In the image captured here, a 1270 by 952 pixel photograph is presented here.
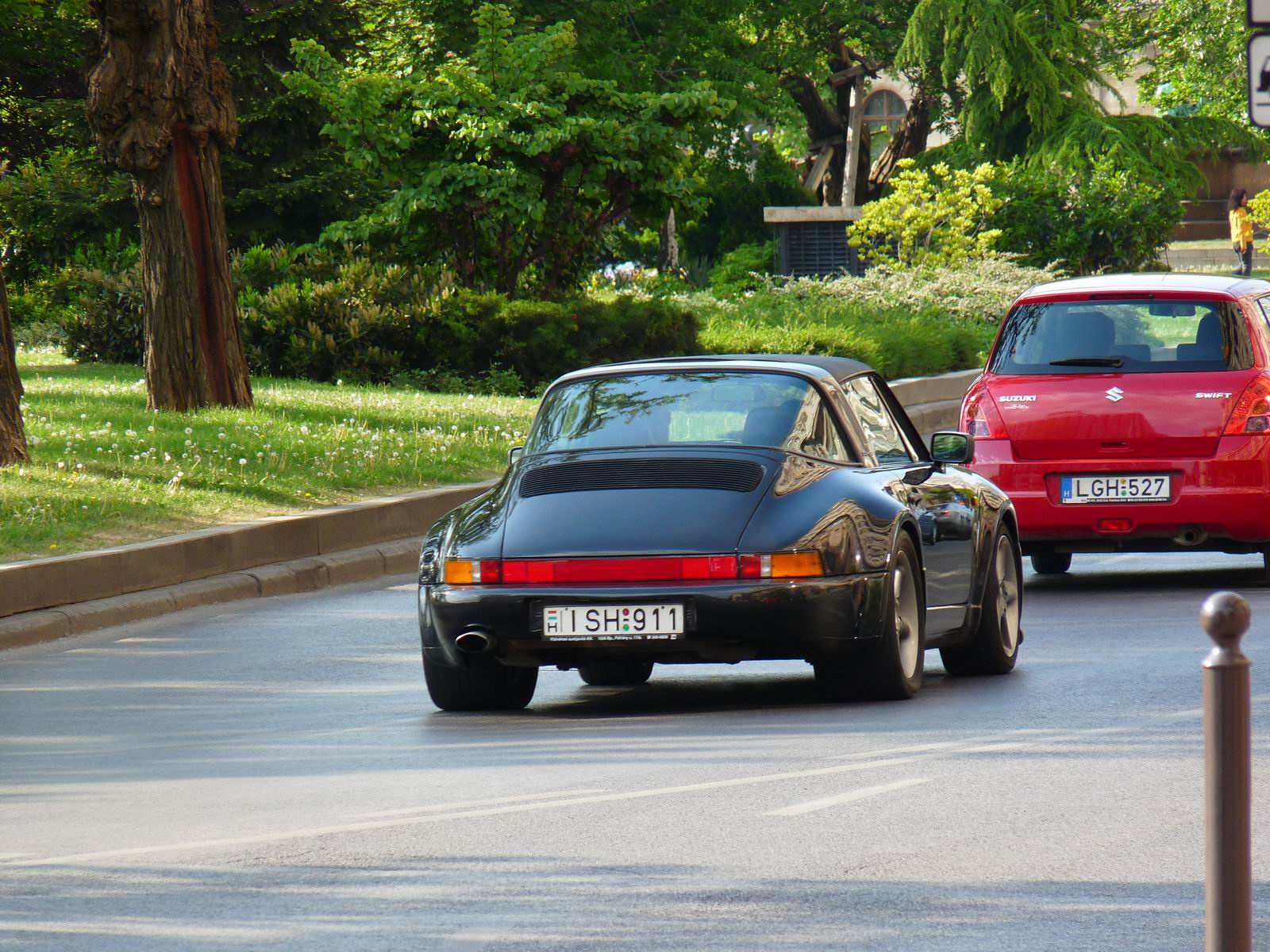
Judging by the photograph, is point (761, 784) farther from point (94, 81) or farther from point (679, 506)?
point (94, 81)

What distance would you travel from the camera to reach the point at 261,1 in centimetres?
3028

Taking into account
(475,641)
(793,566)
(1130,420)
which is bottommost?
(475,641)

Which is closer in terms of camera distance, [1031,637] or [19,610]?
[1031,637]

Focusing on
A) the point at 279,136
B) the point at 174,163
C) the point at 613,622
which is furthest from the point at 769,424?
the point at 279,136

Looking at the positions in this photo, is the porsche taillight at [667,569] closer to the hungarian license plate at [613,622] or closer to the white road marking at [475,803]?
the hungarian license plate at [613,622]

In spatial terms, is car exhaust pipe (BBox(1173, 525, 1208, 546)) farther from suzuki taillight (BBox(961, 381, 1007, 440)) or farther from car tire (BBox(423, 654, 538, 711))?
car tire (BBox(423, 654, 538, 711))

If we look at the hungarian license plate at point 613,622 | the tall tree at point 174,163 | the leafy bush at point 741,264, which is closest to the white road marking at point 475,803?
the hungarian license plate at point 613,622

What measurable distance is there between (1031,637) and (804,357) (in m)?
2.05

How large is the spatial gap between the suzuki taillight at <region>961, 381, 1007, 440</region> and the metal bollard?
28.1 ft

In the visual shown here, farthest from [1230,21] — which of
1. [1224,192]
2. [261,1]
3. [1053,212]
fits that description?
[261,1]

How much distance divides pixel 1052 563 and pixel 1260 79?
10.3 feet

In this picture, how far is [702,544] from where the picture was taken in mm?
8023

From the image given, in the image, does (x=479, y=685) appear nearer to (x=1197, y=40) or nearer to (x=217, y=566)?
(x=217, y=566)

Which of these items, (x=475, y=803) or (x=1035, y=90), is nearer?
(x=475, y=803)
